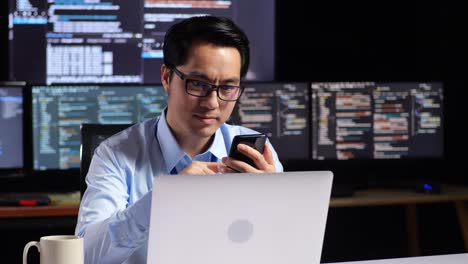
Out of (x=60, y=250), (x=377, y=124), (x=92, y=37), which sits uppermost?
(x=92, y=37)

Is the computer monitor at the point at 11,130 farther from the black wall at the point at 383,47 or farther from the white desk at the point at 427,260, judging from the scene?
the white desk at the point at 427,260

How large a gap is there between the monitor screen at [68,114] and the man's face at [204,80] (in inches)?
70.7

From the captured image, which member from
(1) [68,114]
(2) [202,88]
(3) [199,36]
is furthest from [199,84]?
(1) [68,114]

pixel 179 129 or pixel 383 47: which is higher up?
pixel 383 47

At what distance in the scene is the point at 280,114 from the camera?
3998 mm

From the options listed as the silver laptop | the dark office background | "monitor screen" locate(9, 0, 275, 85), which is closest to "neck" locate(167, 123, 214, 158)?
the silver laptop

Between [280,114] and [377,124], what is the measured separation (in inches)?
20.5

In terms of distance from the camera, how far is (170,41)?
2078mm

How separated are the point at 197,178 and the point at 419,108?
294 centimetres

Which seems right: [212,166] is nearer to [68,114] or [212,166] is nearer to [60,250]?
[60,250]

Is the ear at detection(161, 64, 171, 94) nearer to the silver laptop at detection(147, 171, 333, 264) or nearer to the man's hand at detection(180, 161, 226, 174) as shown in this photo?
the man's hand at detection(180, 161, 226, 174)

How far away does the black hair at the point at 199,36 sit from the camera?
2.04m

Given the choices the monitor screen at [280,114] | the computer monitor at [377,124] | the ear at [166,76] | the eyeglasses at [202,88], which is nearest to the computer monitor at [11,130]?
the monitor screen at [280,114]

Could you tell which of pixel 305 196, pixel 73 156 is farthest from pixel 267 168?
pixel 73 156
